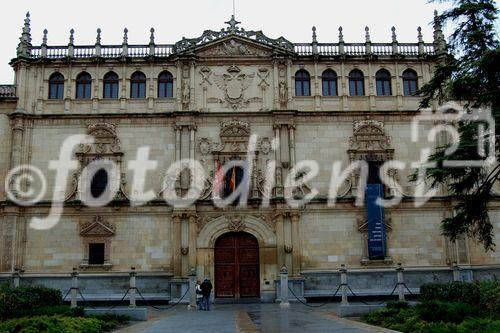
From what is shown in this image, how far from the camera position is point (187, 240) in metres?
34.7

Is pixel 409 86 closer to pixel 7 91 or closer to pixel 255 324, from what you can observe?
pixel 255 324

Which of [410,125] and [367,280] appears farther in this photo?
[410,125]

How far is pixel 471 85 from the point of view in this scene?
2289cm

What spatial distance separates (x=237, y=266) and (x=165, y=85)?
41.4 ft

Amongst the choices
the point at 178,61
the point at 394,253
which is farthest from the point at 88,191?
the point at 394,253

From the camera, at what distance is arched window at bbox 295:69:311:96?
37.6 meters

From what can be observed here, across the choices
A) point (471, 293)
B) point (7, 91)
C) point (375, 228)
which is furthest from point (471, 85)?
point (7, 91)

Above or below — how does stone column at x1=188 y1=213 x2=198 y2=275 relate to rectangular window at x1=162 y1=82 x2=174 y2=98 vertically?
below

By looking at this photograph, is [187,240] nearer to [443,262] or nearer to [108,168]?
[108,168]

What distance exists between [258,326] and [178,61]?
2210 centimetres

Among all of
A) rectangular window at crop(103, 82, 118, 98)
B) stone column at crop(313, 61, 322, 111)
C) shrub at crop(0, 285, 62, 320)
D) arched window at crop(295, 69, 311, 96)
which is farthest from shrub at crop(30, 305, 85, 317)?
arched window at crop(295, 69, 311, 96)

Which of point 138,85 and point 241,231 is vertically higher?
point 138,85

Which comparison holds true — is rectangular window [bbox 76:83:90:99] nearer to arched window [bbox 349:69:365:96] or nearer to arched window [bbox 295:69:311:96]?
arched window [bbox 295:69:311:96]

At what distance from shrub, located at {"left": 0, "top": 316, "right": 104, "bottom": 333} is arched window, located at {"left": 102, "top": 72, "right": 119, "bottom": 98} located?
21.2 meters
